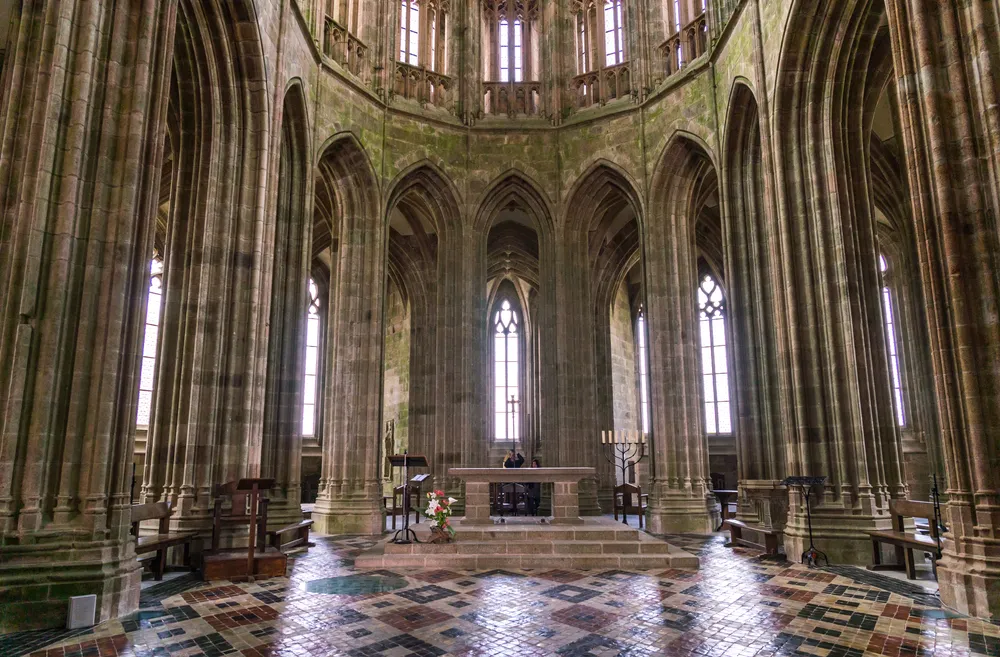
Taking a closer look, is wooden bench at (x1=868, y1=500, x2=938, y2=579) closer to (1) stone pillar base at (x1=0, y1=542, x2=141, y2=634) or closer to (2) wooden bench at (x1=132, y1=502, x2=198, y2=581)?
(1) stone pillar base at (x1=0, y1=542, x2=141, y2=634)

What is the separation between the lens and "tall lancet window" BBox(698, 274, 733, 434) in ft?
87.7

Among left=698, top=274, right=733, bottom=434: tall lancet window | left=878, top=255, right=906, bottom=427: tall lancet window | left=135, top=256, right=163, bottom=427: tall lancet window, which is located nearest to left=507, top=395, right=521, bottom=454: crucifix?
left=698, top=274, right=733, bottom=434: tall lancet window

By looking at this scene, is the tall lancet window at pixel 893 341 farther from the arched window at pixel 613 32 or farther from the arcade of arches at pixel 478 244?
the arched window at pixel 613 32

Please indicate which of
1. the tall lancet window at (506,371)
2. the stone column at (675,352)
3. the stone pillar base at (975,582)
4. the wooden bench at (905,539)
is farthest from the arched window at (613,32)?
the stone pillar base at (975,582)

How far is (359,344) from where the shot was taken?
54.4 ft

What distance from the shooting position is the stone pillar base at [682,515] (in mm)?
15727

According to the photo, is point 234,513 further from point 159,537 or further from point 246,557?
point 246,557

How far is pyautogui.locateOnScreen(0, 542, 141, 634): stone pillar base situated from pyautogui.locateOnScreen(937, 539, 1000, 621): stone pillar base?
8.79 meters

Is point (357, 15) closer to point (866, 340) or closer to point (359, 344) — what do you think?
point (359, 344)

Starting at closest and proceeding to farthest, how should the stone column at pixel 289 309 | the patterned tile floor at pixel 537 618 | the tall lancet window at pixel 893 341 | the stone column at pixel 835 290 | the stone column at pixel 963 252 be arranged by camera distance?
1. the patterned tile floor at pixel 537 618
2. the stone column at pixel 963 252
3. the stone column at pixel 835 290
4. the stone column at pixel 289 309
5. the tall lancet window at pixel 893 341

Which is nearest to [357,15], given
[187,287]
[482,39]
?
[482,39]

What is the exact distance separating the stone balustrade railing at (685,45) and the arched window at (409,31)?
7156mm

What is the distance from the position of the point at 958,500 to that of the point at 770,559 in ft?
13.4

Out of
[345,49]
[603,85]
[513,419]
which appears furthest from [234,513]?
[513,419]
